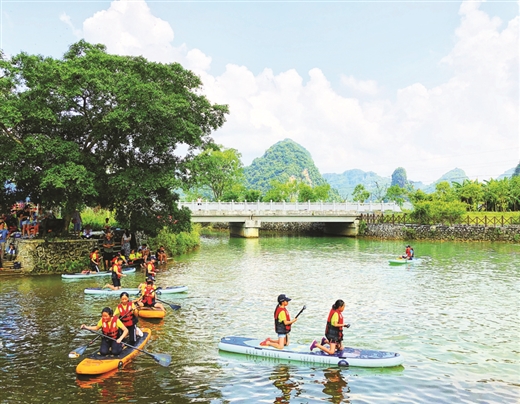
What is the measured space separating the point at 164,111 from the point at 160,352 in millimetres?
13299

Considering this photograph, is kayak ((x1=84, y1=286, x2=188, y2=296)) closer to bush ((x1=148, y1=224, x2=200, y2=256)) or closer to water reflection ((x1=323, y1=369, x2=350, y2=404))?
water reflection ((x1=323, y1=369, x2=350, y2=404))

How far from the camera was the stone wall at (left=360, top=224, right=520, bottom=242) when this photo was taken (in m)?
42.2

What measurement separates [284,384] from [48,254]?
17472mm

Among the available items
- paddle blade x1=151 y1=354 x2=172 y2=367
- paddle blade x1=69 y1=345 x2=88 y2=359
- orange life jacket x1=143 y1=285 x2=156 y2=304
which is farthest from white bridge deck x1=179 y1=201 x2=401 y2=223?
paddle blade x1=151 y1=354 x2=172 y2=367

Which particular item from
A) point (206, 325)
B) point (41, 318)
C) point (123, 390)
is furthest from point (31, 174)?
point (123, 390)

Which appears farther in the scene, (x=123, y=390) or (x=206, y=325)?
(x=206, y=325)

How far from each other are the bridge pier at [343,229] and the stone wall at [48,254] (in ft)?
109

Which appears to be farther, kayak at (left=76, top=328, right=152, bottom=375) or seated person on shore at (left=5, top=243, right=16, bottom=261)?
seated person on shore at (left=5, top=243, right=16, bottom=261)

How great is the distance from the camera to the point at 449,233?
4350cm

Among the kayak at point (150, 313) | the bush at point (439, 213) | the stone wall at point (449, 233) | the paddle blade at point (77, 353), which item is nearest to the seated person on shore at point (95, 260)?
the kayak at point (150, 313)

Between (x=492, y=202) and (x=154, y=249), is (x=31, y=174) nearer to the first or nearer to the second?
(x=154, y=249)

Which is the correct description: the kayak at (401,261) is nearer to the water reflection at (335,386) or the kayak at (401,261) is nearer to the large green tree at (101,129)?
the large green tree at (101,129)

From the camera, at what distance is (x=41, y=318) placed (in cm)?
1457

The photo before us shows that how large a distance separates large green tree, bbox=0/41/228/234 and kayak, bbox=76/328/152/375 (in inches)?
477
